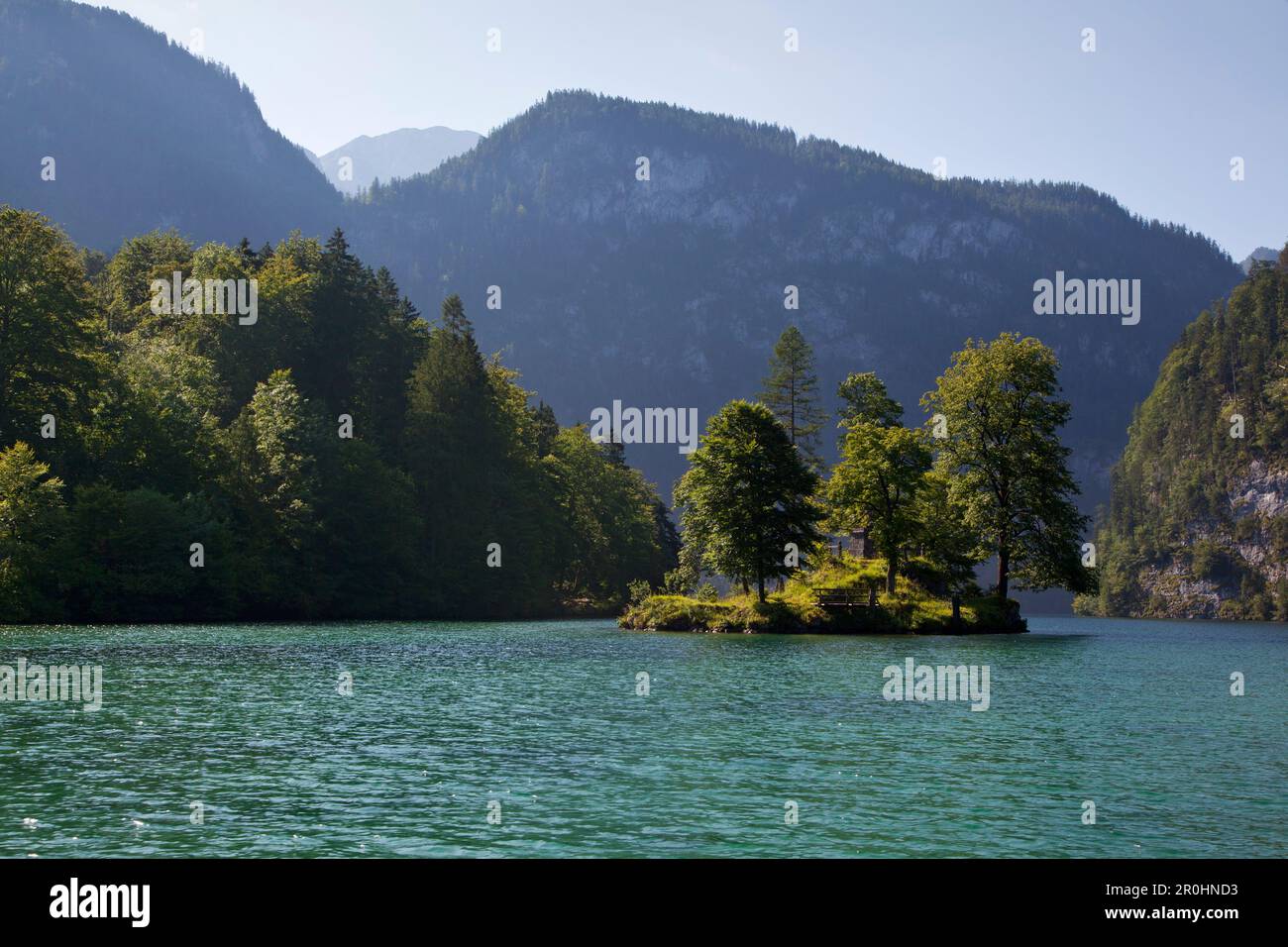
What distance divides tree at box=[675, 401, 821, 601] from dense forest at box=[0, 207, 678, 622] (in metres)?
36.2

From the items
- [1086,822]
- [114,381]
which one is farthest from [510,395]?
[1086,822]

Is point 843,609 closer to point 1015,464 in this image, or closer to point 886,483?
point 886,483

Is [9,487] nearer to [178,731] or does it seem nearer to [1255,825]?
[178,731]

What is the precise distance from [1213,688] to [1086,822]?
2750 cm

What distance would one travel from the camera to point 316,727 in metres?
29.2

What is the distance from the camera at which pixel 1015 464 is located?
272 feet

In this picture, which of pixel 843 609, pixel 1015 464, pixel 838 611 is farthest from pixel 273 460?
pixel 1015 464

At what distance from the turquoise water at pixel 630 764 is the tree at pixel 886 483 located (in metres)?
33.4

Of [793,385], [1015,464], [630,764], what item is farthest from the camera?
[793,385]

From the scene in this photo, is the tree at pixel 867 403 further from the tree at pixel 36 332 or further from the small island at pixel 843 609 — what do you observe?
the tree at pixel 36 332

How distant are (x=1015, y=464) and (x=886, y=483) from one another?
9839mm

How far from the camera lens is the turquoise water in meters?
17.6

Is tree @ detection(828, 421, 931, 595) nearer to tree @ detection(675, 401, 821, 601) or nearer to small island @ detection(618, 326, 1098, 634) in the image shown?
small island @ detection(618, 326, 1098, 634)
